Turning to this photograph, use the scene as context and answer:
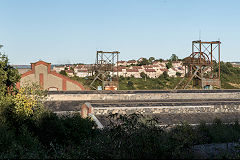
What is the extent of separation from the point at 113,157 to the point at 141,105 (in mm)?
12031

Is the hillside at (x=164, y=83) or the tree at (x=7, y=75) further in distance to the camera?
the hillside at (x=164, y=83)

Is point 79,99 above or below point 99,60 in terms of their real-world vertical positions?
below

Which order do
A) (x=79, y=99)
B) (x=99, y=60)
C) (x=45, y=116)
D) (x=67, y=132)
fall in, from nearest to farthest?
(x=67, y=132) < (x=45, y=116) < (x=79, y=99) < (x=99, y=60)

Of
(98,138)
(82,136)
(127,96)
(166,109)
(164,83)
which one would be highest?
(164,83)

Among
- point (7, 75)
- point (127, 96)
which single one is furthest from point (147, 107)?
point (7, 75)

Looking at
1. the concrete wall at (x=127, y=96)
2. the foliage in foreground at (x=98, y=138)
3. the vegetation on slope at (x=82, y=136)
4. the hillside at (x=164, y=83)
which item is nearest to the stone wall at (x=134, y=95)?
the concrete wall at (x=127, y=96)

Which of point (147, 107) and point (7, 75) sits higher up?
point (7, 75)

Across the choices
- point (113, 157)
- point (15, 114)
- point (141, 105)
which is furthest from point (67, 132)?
point (141, 105)

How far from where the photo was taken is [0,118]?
43.5 feet

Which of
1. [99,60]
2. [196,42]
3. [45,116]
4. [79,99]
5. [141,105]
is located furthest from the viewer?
[99,60]

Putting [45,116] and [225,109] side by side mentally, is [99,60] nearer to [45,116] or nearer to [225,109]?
[225,109]

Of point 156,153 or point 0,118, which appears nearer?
point 156,153

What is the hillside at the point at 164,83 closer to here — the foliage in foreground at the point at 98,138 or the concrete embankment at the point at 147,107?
the concrete embankment at the point at 147,107

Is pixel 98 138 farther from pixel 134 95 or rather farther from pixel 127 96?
pixel 134 95
